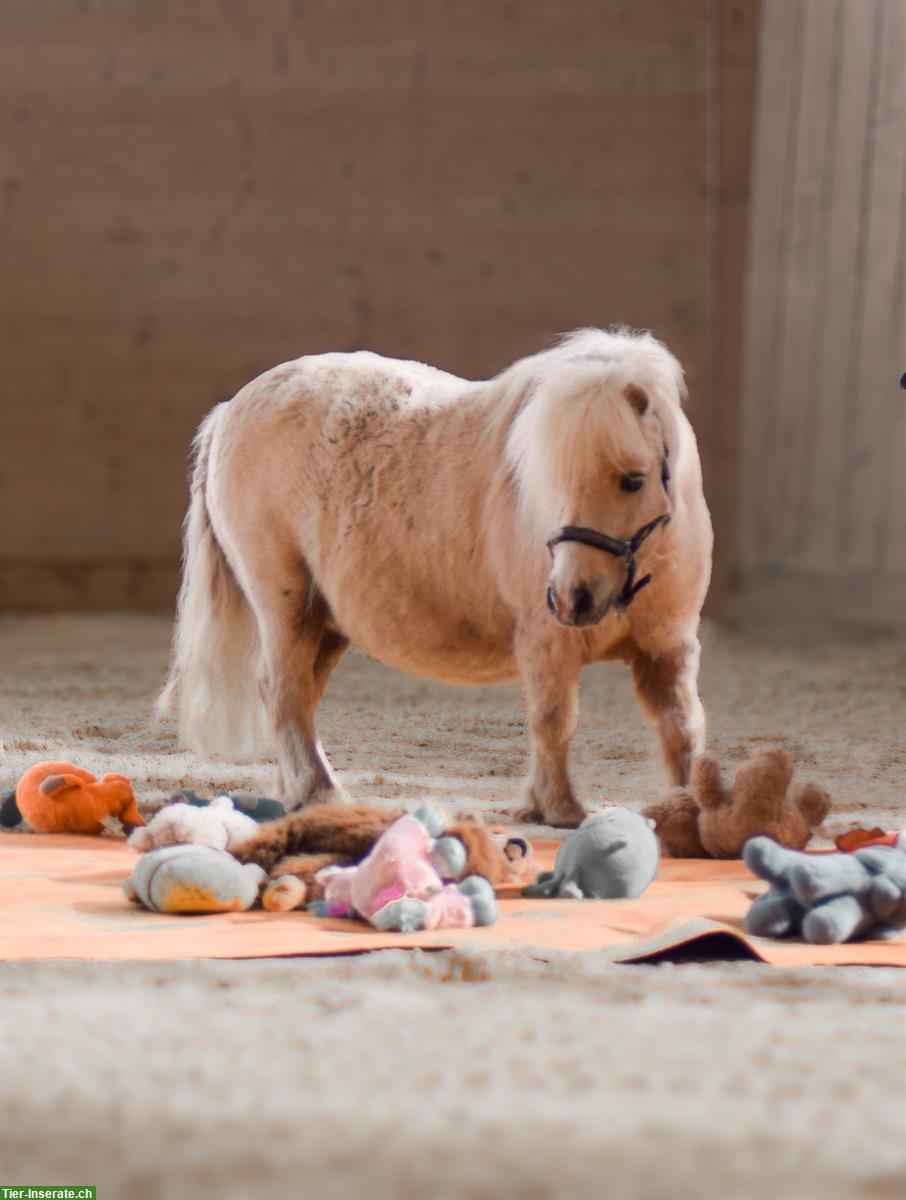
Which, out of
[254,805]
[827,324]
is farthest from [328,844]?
[827,324]

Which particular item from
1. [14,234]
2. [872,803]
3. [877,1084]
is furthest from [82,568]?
[877,1084]

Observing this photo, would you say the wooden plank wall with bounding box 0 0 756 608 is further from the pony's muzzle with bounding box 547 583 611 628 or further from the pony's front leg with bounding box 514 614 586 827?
the pony's muzzle with bounding box 547 583 611 628

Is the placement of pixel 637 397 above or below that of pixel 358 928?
above

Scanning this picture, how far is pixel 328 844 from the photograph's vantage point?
218 cm

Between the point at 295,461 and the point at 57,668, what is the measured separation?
92.4 inches

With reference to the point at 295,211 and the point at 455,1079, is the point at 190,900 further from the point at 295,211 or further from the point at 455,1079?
the point at 295,211

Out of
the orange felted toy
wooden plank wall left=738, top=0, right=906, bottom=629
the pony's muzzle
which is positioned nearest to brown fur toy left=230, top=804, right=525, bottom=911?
the pony's muzzle

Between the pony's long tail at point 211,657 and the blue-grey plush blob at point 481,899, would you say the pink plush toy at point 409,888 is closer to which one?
the blue-grey plush blob at point 481,899

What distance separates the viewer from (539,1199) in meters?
1.02

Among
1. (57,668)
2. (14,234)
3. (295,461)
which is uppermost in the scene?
(14,234)

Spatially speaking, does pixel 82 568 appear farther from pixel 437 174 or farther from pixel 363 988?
pixel 363 988

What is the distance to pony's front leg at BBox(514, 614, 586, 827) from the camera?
8.55ft

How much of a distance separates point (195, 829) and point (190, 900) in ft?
0.61

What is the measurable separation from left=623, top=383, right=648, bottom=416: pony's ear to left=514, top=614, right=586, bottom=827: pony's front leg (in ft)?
1.30
